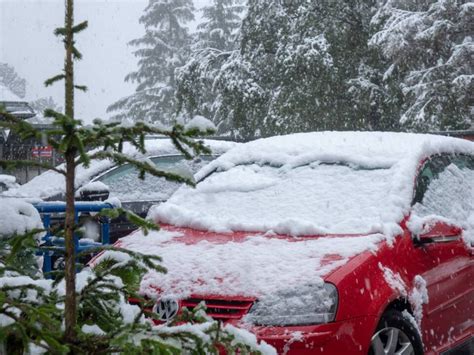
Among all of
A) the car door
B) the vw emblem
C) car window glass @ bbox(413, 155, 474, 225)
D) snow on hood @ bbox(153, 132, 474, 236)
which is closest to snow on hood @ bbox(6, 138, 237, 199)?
snow on hood @ bbox(153, 132, 474, 236)

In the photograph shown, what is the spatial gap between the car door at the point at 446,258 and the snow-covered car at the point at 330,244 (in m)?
0.01

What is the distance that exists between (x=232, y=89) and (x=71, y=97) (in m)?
22.4

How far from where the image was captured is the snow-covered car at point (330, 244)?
3.42 m

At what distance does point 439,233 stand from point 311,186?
843 millimetres

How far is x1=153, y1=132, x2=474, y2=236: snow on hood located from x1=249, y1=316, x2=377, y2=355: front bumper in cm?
76

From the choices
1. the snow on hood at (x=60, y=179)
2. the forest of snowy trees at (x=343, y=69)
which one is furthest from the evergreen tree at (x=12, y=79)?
the snow on hood at (x=60, y=179)

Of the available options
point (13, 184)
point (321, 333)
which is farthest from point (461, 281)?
point (13, 184)

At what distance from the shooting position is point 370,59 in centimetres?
2322

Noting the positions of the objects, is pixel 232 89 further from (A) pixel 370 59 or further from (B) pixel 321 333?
(B) pixel 321 333

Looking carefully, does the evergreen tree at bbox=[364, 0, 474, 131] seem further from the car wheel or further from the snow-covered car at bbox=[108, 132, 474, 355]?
the car wheel

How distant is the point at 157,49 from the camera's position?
45531mm

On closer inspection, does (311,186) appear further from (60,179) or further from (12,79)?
(12,79)

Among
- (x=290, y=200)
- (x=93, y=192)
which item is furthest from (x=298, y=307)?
(x=93, y=192)

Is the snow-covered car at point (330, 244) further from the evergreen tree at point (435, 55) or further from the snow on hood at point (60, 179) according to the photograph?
the evergreen tree at point (435, 55)
